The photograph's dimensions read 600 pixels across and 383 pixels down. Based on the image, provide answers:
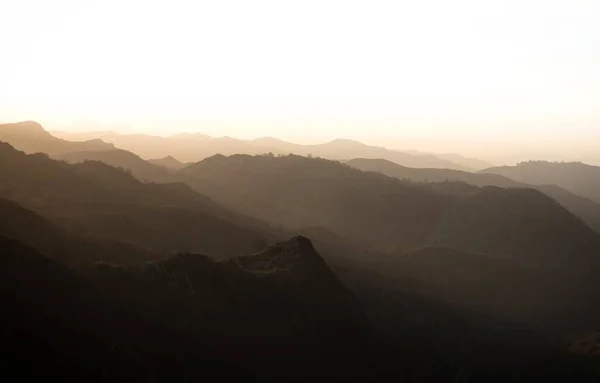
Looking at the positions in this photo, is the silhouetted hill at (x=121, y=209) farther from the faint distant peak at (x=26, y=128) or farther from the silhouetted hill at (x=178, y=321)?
the faint distant peak at (x=26, y=128)

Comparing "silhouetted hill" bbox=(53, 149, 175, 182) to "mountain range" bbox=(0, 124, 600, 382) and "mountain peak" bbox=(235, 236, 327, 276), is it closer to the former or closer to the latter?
"mountain range" bbox=(0, 124, 600, 382)

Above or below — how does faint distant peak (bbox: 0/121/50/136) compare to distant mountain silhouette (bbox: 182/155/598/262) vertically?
above

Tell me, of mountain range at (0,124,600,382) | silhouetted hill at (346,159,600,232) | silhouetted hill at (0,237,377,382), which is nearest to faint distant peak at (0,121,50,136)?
mountain range at (0,124,600,382)

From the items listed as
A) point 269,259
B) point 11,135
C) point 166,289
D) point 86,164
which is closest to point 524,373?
point 269,259

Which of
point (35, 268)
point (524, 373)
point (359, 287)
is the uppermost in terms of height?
point (35, 268)

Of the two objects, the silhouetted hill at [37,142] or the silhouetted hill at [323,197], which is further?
the silhouetted hill at [37,142]

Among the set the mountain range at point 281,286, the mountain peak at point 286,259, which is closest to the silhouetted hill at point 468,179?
the mountain range at point 281,286

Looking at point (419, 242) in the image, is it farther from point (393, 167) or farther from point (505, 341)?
point (393, 167)
